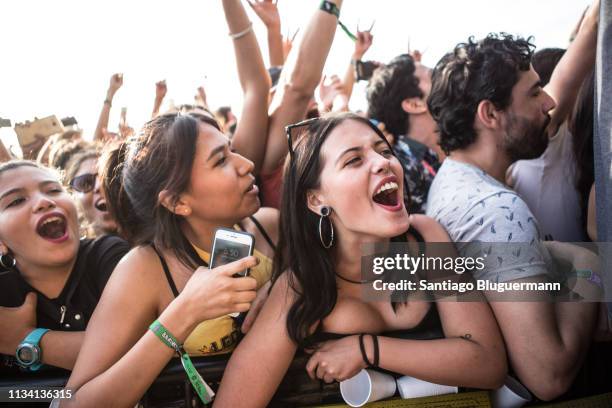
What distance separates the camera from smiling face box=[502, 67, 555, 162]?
7.84ft

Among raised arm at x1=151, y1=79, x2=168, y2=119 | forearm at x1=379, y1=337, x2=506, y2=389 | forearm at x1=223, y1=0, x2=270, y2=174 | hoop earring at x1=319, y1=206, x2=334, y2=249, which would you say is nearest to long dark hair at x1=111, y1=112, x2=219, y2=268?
forearm at x1=223, y1=0, x2=270, y2=174

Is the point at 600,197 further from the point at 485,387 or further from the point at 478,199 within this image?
the point at 485,387

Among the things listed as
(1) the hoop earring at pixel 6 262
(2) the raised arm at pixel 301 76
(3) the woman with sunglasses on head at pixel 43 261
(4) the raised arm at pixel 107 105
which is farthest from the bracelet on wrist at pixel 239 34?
(4) the raised arm at pixel 107 105

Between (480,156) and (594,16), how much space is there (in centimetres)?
85

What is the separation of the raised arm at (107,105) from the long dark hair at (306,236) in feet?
9.44

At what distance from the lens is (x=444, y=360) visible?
1.72m

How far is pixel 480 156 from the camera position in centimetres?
243

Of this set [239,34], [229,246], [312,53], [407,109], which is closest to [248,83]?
[239,34]

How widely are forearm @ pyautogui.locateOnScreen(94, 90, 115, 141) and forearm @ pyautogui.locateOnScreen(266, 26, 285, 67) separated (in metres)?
1.72

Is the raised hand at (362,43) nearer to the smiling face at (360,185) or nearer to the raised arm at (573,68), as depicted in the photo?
the raised arm at (573,68)

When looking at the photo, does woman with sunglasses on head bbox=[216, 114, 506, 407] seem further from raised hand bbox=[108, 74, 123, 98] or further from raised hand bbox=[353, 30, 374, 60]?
raised hand bbox=[108, 74, 123, 98]

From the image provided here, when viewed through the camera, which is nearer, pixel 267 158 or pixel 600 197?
pixel 600 197

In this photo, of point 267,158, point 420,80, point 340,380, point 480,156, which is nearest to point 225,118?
point 420,80

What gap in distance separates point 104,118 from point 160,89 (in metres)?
0.68
